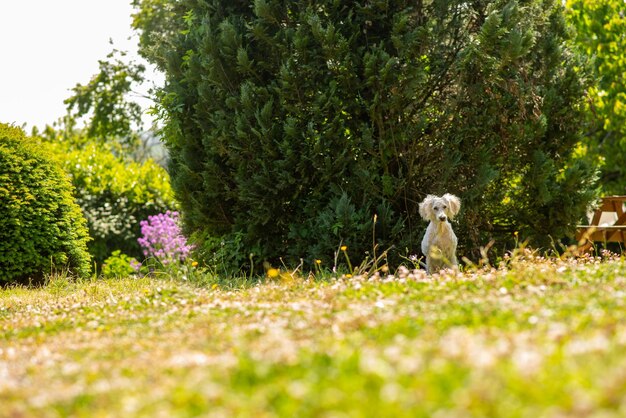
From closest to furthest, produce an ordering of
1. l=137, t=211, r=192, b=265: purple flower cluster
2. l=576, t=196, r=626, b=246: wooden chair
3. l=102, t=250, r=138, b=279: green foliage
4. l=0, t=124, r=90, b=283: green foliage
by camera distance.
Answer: l=0, t=124, r=90, b=283: green foliage, l=576, t=196, r=626, b=246: wooden chair, l=102, t=250, r=138, b=279: green foliage, l=137, t=211, r=192, b=265: purple flower cluster

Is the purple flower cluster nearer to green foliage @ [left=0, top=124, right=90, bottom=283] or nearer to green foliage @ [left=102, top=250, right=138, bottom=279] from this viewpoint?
green foliage @ [left=102, top=250, right=138, bottom=279]

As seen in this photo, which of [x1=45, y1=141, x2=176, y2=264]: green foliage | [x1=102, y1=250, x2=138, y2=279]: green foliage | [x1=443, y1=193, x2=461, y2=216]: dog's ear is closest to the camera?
[x1=443, y1=193, x2=461, y2=216]: dog's ear

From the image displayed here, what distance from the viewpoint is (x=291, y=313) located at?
18.6 feet

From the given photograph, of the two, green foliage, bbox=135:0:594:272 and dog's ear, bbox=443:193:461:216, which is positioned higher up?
green foliage, bbox=135:0:594:272

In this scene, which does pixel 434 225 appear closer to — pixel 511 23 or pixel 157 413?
pixel 511 23

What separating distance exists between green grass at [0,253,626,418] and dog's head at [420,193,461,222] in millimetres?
1867

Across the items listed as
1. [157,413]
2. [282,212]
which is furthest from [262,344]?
[282,212]

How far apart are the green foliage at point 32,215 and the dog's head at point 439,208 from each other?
6393mm

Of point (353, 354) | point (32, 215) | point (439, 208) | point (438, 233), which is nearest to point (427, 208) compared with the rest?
point (439, 208)

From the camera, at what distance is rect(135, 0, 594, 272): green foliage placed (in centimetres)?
973

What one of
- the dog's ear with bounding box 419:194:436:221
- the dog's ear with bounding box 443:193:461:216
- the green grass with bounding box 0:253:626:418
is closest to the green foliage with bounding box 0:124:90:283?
the green grass with bounding box 0:253:626:418

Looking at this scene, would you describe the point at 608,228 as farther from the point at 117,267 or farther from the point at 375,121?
the point at 117,267

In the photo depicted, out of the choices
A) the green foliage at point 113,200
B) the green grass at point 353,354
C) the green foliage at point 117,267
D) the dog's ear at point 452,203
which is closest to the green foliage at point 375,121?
the dog's ear at point 452,203

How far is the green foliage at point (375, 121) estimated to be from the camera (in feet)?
31.9
